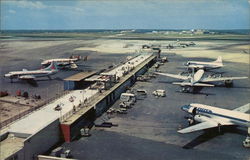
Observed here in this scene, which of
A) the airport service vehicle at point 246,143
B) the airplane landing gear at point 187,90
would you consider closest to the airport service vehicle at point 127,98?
the airplane landing gear at point 187,90

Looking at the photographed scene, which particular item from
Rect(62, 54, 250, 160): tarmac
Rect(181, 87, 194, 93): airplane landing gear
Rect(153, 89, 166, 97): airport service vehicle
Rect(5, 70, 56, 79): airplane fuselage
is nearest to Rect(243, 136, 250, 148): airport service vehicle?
Rect(62, 54, 250, 160): tarmac

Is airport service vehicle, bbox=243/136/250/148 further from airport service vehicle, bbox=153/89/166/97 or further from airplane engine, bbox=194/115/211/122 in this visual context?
airport service vehicle, bbox=153/89/166/97

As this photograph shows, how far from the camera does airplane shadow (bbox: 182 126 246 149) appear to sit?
199 feet

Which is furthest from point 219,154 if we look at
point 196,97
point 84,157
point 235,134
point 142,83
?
point 142,83

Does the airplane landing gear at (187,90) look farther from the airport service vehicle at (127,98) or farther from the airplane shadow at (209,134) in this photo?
the airplane shadow at (209,134)

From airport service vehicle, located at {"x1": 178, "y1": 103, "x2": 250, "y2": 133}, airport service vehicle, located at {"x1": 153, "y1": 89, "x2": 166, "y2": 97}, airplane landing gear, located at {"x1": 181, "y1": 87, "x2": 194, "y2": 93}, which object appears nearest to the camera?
airport service vehicle, located at {"x1": 178, "y1": 103, "x2": 250, "y2": 133}

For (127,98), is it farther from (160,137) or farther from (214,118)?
(214,118)

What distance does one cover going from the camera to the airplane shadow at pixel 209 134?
199ft

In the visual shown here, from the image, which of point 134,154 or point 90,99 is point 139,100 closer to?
point 90,99

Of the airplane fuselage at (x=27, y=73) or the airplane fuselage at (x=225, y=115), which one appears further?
the airplane fuselage at (x=27, y=73)

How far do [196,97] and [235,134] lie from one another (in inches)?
1333

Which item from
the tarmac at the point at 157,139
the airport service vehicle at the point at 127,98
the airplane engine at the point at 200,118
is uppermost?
the airplane engine at the point at 200,118

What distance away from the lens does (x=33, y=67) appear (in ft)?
549

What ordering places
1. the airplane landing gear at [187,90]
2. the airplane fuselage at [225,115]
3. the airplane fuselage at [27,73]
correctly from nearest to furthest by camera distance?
the airplane fuselage at [225,115]
the airplane landing gear at [187,90]
the airplane fuselage at [27,73]
